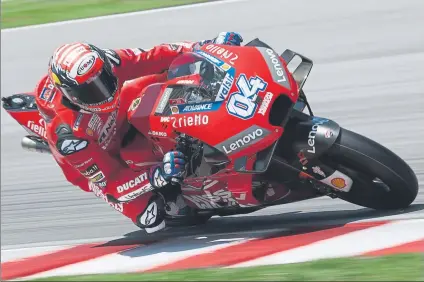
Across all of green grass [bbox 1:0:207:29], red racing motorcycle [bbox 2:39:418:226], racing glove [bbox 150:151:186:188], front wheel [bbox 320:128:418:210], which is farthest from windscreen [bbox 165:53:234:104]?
green grass [bbox 1:0:207:29]

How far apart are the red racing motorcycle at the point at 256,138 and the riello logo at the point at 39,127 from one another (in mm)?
1174

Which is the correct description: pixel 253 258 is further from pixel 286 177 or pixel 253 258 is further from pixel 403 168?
pixel 403 168

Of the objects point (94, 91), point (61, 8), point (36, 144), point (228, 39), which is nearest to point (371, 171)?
point (228, 39)

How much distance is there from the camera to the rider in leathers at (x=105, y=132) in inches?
236

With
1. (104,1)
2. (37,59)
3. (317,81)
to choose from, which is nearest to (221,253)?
(317,81)

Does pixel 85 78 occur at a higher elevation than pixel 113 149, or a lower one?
higher

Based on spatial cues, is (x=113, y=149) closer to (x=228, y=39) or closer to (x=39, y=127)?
(x=39, y=127)

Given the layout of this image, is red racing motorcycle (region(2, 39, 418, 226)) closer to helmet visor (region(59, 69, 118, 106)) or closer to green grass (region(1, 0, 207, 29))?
helmet visor (region(59, 69, 118, 106))

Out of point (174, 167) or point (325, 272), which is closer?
point (325, 272)

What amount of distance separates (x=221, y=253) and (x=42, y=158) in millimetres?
3714

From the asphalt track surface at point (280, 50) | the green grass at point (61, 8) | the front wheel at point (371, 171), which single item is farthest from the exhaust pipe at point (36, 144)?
the green grass at point (61, 8)

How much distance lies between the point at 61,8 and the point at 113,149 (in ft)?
21.5

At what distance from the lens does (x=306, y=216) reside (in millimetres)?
6516

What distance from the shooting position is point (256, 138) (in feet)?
18.0
